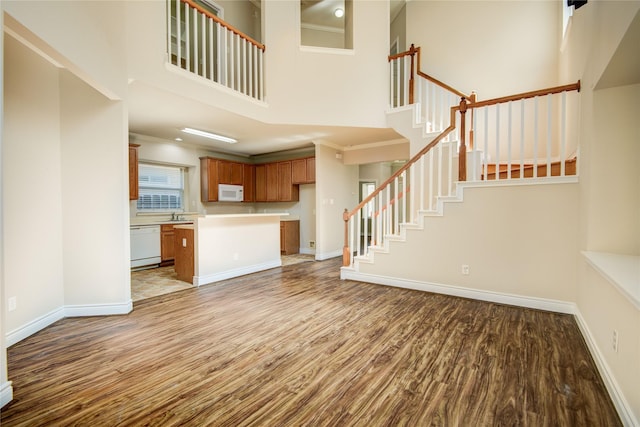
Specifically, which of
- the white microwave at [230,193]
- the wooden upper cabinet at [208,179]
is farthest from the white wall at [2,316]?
the white microwave at [230,193]

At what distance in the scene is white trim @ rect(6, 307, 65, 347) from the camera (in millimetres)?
2441

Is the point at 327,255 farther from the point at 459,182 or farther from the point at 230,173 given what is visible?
the point at 459,182

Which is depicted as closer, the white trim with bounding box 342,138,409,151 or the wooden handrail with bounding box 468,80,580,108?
the wooden handrail with bounding box 468,80,580,108

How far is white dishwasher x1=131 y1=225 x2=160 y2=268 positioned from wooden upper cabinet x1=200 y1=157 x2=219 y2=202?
4.44ft

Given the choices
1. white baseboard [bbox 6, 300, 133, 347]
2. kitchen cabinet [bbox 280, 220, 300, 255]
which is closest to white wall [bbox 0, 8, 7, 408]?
white baseboard [bbox 6, 300, 133, 347]

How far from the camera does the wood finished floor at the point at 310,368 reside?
5.32 ft

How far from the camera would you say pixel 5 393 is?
66.4 inches

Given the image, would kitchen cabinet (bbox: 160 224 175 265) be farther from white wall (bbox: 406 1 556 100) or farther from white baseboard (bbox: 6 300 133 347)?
white wall (bbox: 406 1 556 100)

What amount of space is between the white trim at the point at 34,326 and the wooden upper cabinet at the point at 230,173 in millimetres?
4203

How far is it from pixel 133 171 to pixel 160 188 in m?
0.98

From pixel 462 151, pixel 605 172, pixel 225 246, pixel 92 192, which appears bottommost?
pixel 225 246

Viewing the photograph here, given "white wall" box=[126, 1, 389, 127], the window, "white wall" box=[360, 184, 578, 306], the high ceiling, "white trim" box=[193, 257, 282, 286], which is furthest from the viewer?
the window

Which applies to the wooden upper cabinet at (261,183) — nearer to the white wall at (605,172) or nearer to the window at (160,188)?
the window at (160,188)

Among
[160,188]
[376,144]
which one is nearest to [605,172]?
[376,144]
